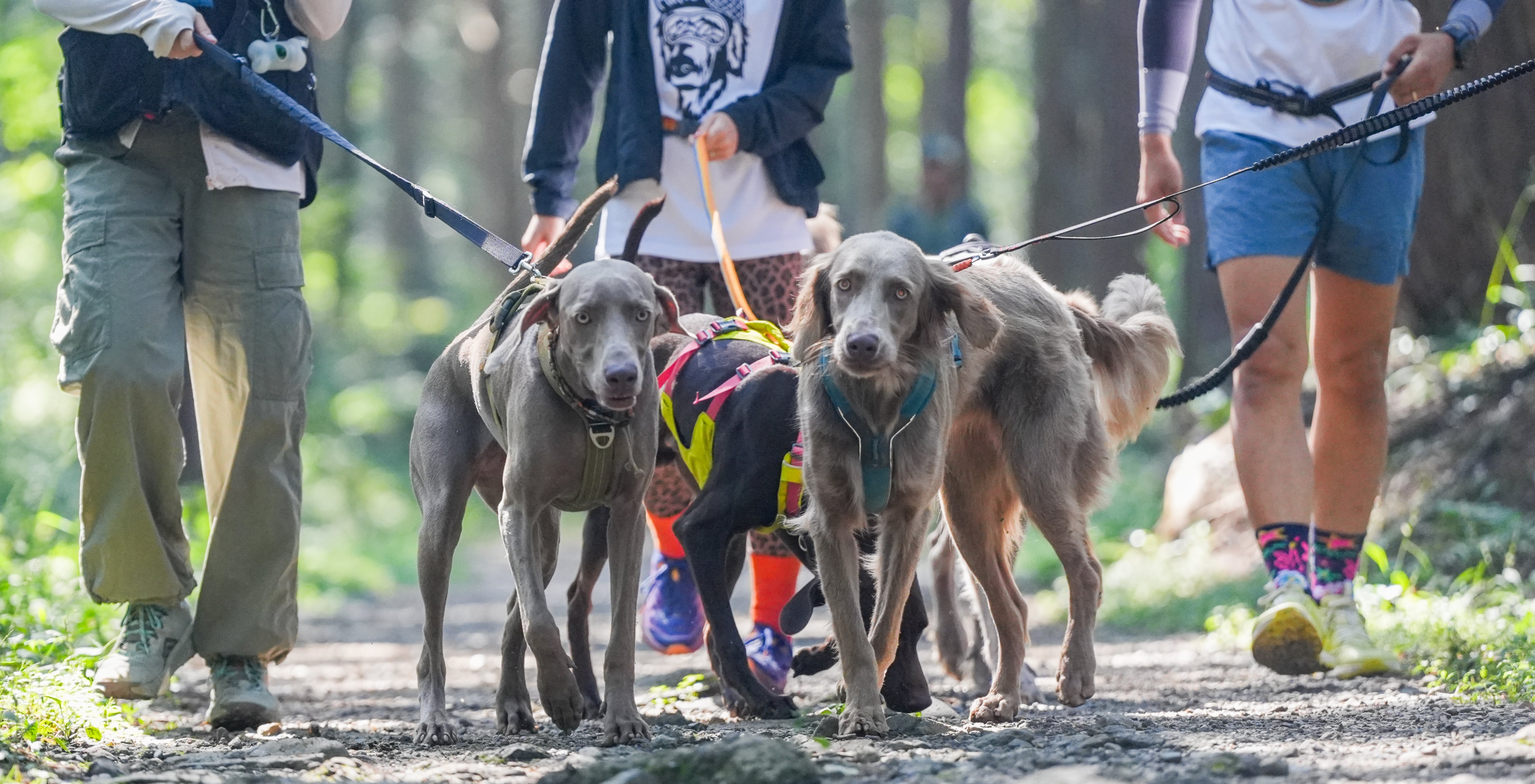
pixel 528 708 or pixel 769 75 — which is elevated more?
pixel 769 75

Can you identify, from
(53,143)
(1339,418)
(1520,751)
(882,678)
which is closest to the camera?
(1520,751)

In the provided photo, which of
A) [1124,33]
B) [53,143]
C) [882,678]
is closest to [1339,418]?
[882,678]

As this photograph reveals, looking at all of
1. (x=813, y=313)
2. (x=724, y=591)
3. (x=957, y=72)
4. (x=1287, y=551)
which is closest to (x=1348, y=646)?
(x=1287, y=551)

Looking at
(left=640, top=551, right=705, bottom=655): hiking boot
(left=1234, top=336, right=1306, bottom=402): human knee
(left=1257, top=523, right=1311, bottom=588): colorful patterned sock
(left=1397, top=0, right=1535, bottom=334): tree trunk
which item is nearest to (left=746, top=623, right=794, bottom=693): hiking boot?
(left=640, top=551, right=705, bottom=655): hiking boot

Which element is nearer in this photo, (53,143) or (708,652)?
(708,652)

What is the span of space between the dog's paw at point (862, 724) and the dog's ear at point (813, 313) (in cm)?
95

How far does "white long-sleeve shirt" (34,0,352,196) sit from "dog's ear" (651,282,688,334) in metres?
1.41

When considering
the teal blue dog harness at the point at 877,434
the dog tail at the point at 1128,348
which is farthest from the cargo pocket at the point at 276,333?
the dog tail at the point at 1128,348

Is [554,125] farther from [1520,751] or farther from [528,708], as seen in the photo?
[1520,751]

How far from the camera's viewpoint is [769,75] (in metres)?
5.80

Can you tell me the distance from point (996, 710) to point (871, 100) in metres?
22.7

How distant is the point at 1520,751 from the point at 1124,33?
52.5ft

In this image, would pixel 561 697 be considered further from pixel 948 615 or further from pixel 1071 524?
pixel 948 615

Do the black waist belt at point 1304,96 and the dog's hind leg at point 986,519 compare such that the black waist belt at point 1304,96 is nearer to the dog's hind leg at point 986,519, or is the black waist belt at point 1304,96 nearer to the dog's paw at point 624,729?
the dog's hind leg at point 986,519
